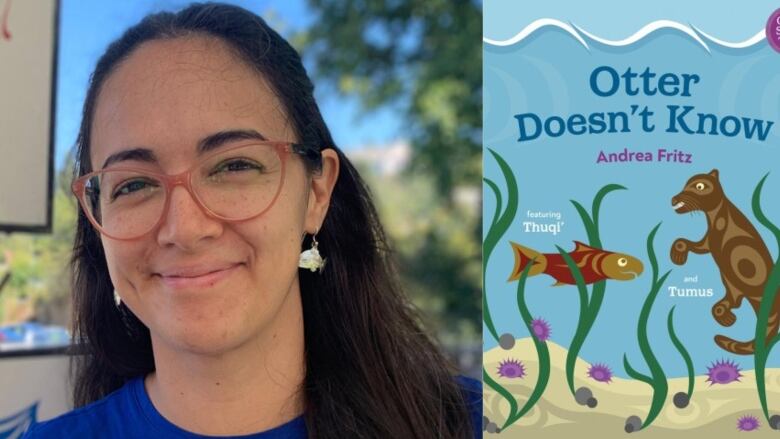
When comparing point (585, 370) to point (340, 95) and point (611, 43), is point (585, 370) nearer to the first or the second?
point (611, 43)

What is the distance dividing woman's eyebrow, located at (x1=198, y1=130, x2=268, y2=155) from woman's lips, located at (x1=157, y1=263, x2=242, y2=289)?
17 centimetres

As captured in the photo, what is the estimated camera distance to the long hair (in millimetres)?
1327

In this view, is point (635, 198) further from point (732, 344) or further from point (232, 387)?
point (232, 387)

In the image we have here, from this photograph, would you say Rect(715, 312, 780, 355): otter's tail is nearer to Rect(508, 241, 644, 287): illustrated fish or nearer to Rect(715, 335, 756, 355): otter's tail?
Rect(715, 335, 756, 355): otter's tail

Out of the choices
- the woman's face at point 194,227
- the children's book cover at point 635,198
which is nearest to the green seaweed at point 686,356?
the children's book cover at point 635,198

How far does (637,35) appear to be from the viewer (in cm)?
106

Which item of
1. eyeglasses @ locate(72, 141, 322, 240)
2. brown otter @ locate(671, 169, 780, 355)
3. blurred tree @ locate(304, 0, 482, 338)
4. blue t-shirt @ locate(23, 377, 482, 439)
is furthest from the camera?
blurred tree @ locate(304, 0, 482, 338)

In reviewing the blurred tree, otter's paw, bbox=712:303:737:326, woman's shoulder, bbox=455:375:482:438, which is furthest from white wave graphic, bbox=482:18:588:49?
the blurred tree

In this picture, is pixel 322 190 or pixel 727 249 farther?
pixel 322 190

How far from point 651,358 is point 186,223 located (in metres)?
0.64

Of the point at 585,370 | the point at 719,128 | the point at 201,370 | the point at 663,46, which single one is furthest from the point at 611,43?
the point at 201,370

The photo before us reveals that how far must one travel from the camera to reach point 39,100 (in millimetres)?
1613

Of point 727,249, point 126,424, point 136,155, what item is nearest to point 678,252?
point 727,249

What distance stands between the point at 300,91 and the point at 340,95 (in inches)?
199
